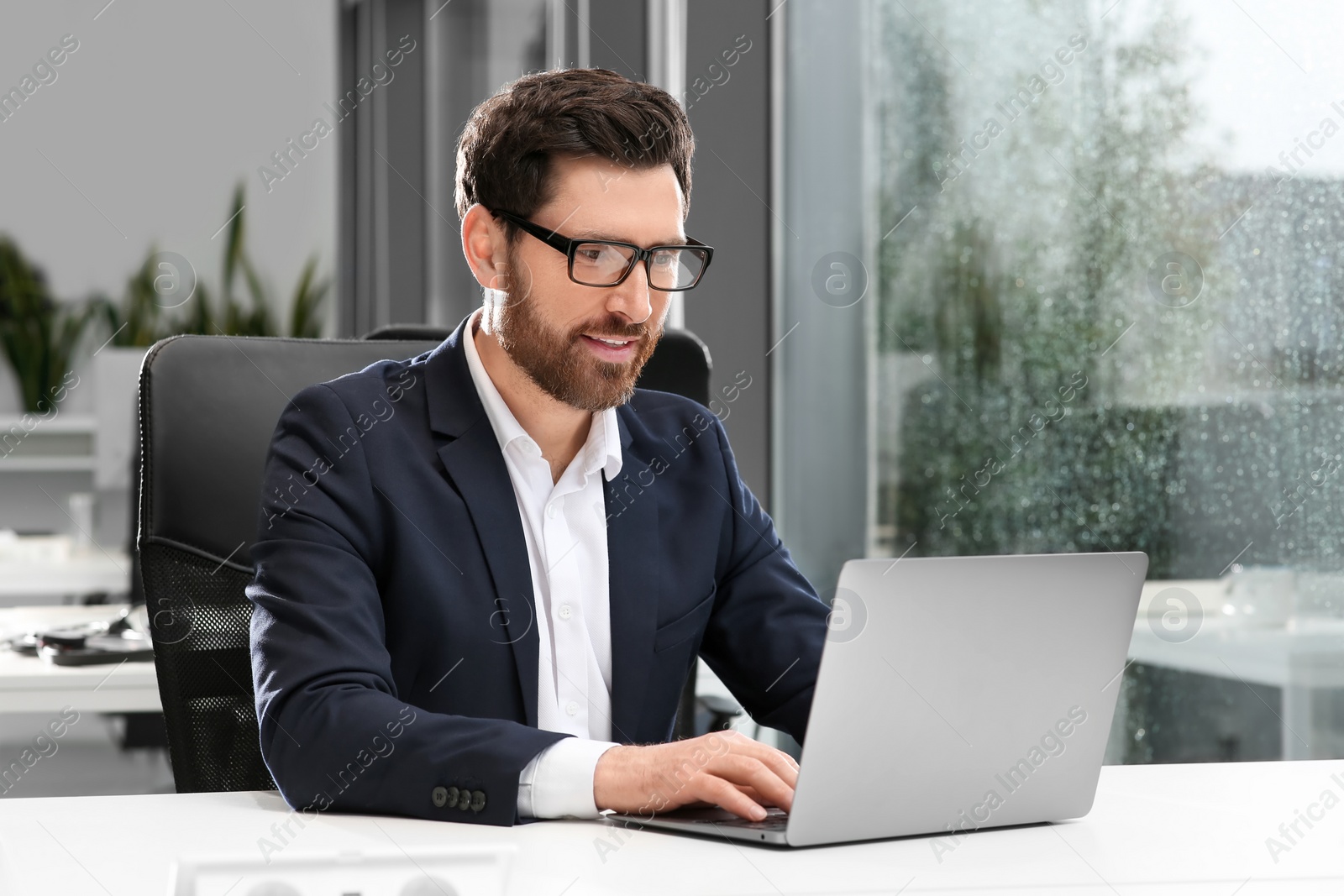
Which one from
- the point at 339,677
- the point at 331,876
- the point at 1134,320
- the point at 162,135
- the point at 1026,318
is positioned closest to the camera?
the point at 331,876

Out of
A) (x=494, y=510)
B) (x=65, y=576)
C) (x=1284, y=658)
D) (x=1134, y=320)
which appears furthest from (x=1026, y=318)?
(x=65, y=576)

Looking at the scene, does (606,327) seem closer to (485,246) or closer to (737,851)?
(485,246)

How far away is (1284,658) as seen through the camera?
67.1 inches

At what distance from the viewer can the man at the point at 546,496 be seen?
1.23 m

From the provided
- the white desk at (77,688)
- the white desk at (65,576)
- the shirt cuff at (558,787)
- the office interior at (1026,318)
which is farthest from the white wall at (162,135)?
the shirt cuff at (558,787)

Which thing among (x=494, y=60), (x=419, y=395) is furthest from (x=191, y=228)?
(x=419, y=395)

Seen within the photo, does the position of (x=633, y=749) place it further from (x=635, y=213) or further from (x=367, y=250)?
(x=367, y=250)

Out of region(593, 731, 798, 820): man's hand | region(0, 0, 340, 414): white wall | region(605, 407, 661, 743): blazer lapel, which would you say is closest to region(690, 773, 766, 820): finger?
region(593, 731, 798, 820): man's hand

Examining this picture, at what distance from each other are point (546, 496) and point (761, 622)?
273 mm

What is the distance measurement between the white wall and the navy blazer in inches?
176

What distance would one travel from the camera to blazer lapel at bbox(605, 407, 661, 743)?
4.36 feet

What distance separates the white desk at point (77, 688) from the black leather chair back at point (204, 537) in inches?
22.2

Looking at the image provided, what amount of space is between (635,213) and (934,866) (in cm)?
71

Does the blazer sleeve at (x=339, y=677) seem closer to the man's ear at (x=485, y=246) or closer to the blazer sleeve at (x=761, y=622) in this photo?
the man's ear at (x=485, y=246)
